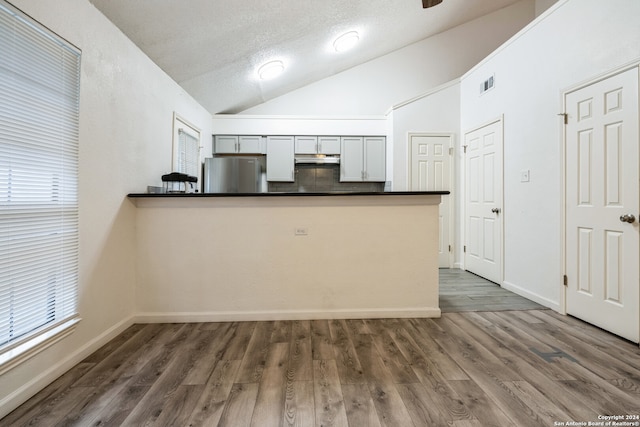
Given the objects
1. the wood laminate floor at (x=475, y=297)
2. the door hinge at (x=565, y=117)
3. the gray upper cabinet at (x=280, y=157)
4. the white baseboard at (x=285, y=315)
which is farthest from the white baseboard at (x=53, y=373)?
the door hinge at (x=565, y=117)

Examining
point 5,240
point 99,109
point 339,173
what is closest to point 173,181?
point 99,109

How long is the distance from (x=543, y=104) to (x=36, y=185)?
402 centimetres

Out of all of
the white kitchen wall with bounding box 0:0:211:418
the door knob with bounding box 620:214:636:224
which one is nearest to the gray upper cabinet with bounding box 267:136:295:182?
the white kitchen wall with bounding box 0:0:211:418

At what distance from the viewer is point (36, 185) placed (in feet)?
4.98

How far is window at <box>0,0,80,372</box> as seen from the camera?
53.9 inches

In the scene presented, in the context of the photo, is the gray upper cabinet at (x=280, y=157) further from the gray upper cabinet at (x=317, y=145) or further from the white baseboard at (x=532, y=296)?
the white baseboard at (x=532, y=296)

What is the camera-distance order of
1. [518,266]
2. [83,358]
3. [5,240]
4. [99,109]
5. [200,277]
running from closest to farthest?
1. [5,240]
2. [83,358]
3. [99,109]
4. [200,277]
5. [518,266]

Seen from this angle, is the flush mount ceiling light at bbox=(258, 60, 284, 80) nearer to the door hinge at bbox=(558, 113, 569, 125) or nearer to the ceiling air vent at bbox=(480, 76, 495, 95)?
the ceiling air vent at bbox=(480, 76, 495, 95)

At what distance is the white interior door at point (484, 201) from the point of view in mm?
Result: 3404

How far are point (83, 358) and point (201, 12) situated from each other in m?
2.77

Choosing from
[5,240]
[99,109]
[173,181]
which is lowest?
[5,240]

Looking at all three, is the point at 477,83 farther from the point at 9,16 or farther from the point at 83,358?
the point at 83,358

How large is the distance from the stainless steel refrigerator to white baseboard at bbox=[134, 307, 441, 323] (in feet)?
7.53

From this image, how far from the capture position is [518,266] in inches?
121
